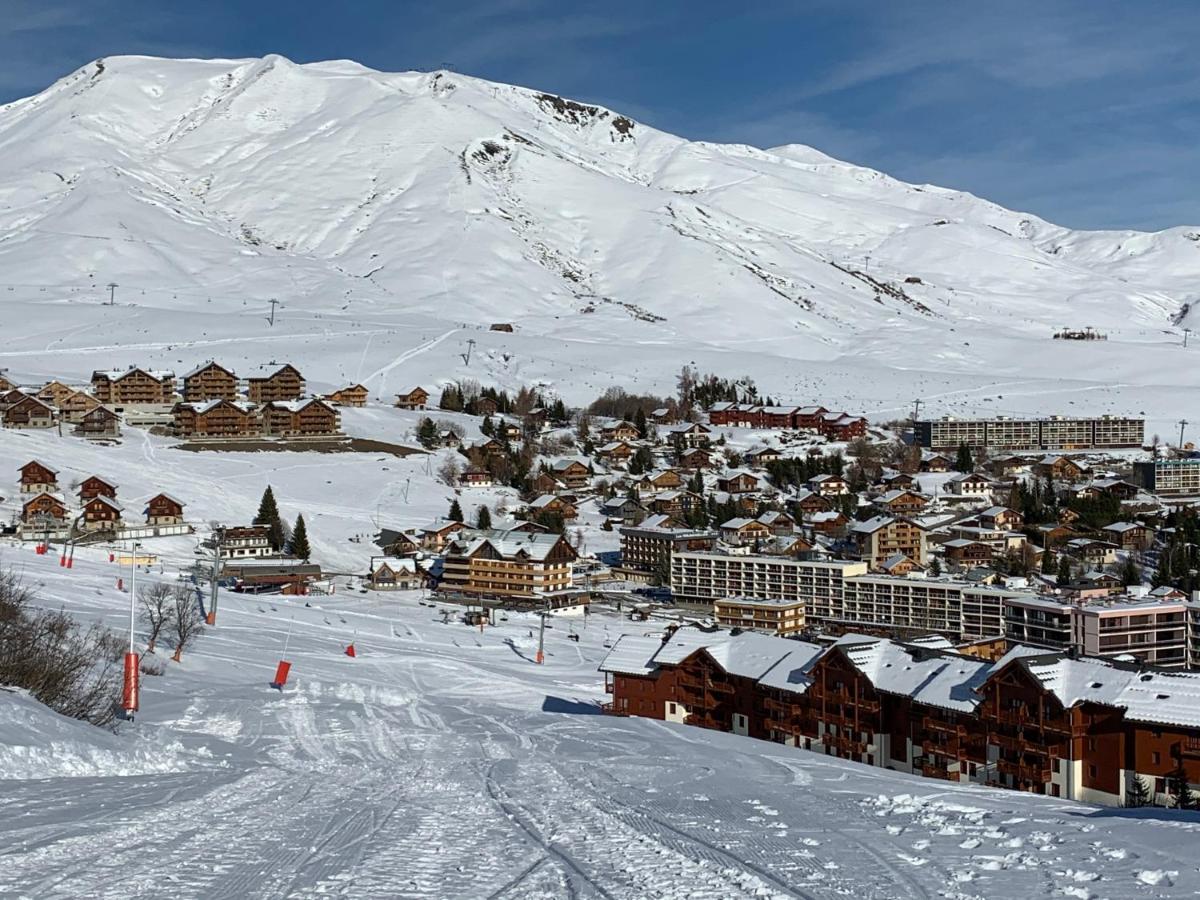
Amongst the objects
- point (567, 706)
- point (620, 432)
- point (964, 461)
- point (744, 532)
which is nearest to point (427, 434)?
point (620, 432)

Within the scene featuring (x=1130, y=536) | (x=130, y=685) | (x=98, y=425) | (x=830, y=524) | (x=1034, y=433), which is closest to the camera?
(x=130, y=685)

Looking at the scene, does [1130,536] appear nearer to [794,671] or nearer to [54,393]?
[794,671]

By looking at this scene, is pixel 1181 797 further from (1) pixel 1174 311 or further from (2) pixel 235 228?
(1) pixel 1174 311

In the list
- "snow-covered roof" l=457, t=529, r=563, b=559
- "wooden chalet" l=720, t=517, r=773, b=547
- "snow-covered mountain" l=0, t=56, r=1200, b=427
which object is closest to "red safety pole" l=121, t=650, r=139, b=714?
"snow-covered roof" l=457, t=529, r=563, b=559

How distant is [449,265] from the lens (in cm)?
13062

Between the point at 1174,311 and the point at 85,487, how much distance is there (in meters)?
181

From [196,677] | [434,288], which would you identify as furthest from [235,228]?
[196,677]

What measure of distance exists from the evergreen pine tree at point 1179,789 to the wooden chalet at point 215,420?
2079 inches

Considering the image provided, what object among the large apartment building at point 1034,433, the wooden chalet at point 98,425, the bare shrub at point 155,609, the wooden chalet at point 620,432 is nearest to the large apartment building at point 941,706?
the bare shrub at point 155,609

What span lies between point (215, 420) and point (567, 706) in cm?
4541

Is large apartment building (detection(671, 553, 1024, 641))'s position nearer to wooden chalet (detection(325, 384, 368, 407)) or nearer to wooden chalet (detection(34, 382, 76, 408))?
wooden chalet (detection(325, 384, 368, 407))

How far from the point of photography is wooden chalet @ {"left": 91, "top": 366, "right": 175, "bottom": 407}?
67812 millimetres

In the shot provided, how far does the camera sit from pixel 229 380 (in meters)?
70.8

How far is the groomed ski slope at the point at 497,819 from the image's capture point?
7.46m
